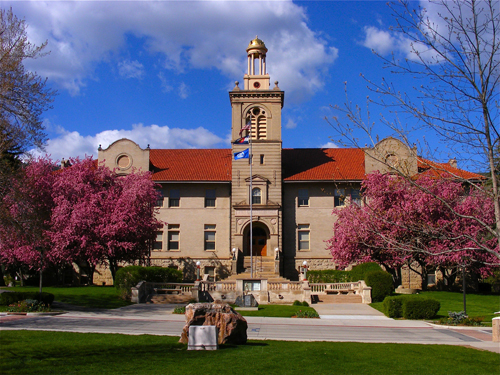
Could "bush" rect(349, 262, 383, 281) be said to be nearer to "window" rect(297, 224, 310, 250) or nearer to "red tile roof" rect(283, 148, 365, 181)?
"window" rect(297, 224, 310, 250)

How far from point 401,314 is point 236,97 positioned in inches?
1047

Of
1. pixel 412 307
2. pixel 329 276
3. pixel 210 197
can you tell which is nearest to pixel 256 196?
pixel 210 197

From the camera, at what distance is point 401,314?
25.7 meters

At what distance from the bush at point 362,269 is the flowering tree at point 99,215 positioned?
51.5 ft

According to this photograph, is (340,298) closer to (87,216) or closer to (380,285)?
(380,285)

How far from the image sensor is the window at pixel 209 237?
45.7m

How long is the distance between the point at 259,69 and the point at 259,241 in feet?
53.3

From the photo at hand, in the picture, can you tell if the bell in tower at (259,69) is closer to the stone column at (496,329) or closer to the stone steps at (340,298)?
the stone steps at (340,298)

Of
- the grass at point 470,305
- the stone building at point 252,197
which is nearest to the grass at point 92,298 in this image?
the stone building at point 252,197

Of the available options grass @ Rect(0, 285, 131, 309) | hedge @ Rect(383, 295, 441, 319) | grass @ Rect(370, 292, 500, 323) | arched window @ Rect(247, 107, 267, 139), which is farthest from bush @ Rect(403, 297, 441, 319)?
arched window @ Rect(247, 107, 267, 139)

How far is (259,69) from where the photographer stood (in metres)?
47.0

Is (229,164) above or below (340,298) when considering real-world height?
above

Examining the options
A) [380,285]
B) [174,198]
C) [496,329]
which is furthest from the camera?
[174,198]

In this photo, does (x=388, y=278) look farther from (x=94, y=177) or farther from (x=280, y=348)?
(x=94, y=177)
